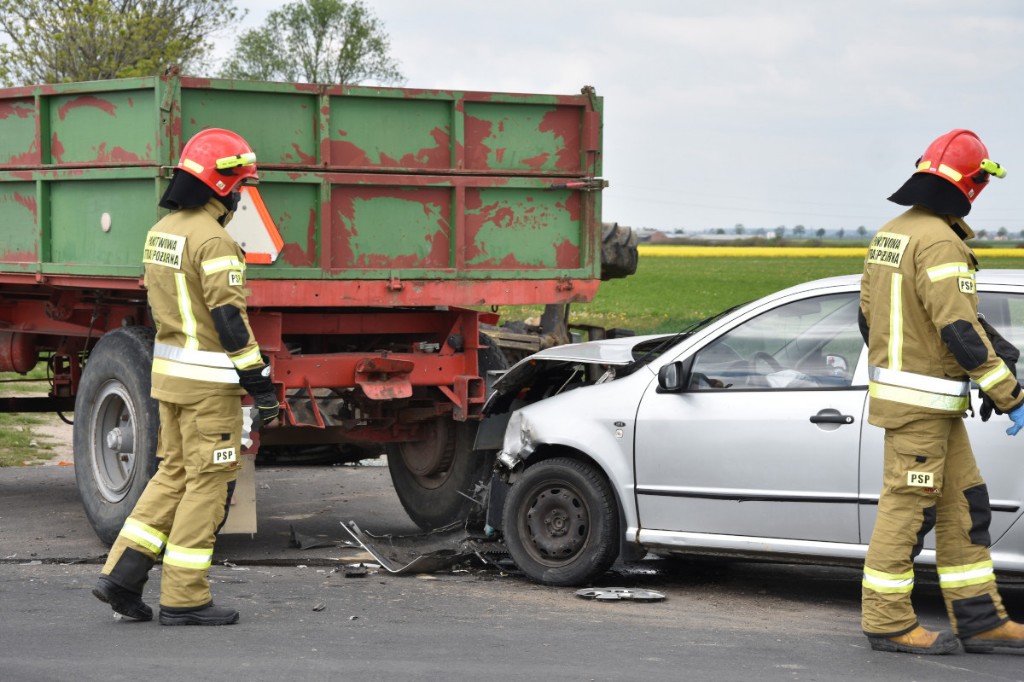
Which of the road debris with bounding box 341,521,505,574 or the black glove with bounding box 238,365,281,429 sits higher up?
the black glove with bounding box 238,365,281,429

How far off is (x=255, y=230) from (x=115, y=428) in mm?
1480

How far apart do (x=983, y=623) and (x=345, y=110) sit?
410cm

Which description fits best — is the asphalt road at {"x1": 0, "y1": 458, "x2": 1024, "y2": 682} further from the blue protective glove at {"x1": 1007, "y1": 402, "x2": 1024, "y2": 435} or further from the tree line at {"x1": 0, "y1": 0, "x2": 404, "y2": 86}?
the tree line at {"x1": 0, "y1": 0, "x2": 404, "y2": 86}

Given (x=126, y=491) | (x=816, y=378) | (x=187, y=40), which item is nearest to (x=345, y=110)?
(x=126, y=491)

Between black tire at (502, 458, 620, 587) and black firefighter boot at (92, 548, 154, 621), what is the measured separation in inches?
74.2

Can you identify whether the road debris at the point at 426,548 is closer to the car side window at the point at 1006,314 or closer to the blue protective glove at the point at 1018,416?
the car side window at the point at 1006,314

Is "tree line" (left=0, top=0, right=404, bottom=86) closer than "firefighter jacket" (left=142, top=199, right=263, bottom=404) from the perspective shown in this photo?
No

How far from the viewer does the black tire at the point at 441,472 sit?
891 cm

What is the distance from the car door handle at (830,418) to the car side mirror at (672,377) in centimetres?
68

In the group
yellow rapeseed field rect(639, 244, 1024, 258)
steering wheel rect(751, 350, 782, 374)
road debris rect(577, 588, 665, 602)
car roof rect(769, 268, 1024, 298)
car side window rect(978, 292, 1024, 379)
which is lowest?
road debris rect(577, 588, 665, 602)

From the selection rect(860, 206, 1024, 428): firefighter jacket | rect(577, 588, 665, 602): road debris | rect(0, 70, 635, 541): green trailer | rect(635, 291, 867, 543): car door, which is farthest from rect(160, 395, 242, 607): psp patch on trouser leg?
rect(860, 206, 1024, 428): firefighter jacket

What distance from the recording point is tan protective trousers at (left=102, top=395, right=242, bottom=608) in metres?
6.35

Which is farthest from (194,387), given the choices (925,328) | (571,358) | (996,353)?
(996,353)

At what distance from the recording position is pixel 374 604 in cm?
692
